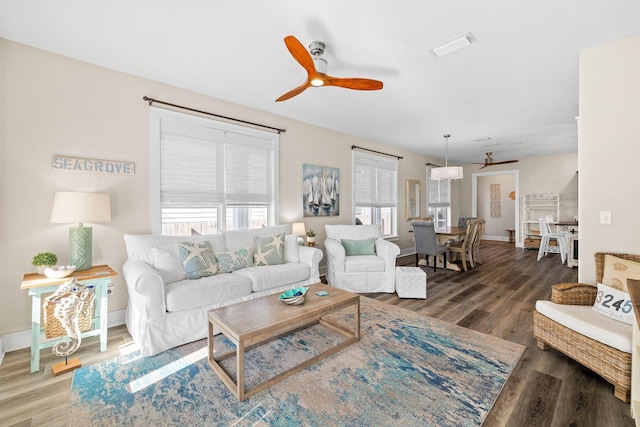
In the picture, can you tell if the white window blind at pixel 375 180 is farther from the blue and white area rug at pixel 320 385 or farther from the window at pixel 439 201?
the blue and white area rug at pixel 320 385

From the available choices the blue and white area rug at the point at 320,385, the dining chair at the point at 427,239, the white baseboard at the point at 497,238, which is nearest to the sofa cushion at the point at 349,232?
the dining chair at the point at 427,239

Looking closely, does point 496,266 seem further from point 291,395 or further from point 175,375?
point 175,375

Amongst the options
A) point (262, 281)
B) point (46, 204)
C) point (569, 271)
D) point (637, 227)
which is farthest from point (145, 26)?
point (569, 271)

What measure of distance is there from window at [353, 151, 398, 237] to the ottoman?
220 cm

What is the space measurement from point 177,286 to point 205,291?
25cm

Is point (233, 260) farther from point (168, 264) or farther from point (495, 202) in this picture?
point (495, 202)

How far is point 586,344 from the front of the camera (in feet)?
6.56

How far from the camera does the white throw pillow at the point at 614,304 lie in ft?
6.57

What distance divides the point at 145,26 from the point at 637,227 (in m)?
4.37

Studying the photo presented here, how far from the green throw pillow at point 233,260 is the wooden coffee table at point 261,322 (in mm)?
909

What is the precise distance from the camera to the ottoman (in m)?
3.69

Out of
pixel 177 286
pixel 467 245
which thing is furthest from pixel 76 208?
pixel 467 245

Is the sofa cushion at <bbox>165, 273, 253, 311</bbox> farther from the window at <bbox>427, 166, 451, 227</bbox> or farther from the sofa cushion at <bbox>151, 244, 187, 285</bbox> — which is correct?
the window at <bbox>427, 166, 451, 227</bbox>

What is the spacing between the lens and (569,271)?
5285mm
